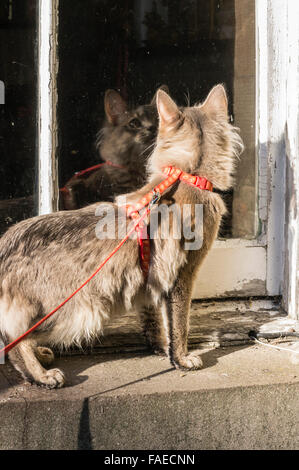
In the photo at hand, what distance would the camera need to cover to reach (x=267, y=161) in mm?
3246

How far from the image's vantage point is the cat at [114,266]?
7.62ft

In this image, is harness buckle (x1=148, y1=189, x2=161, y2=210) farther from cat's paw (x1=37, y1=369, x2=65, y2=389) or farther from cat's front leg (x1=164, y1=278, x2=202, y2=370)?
cat's paw (x1=37, y1=369, x2=65, y2=389)

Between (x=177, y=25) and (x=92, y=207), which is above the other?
(x=177, y=25)

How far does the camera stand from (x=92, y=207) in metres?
2.55

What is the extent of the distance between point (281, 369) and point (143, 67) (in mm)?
1809

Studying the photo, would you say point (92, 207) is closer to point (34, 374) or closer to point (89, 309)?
point (89, 309)

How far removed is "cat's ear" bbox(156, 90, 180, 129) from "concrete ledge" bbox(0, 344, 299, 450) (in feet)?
3.76

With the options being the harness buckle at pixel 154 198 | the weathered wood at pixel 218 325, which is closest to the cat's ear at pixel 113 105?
the harness buckle at pixel 154 198

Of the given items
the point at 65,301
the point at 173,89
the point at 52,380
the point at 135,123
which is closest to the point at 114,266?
the point at 65,301

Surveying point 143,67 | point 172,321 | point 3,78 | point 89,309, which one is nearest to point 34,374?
point 89,309

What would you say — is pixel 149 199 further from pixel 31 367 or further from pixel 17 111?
pixel 17 111

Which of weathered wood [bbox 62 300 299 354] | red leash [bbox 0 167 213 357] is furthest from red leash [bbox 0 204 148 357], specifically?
weathered wood [bbox 62 300 299 354]

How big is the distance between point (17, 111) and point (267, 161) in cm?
141

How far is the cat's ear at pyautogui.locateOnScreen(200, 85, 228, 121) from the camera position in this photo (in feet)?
8.97
